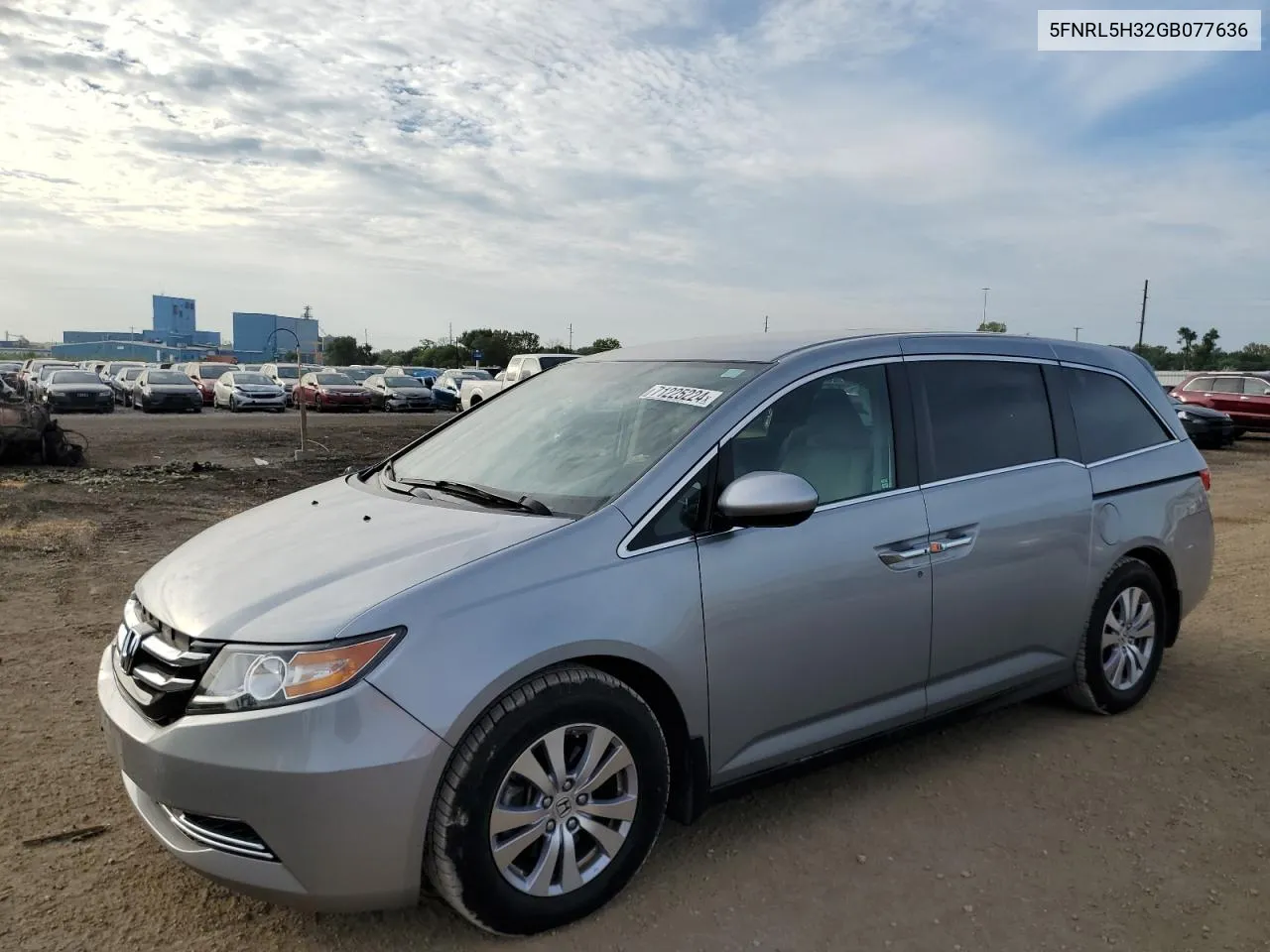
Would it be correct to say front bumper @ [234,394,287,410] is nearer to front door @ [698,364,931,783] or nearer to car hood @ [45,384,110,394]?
car hood @ [45,384,110,394]

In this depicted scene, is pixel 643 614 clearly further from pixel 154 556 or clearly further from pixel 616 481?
pixel 154 556

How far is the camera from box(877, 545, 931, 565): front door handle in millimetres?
3414

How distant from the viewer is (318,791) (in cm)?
240

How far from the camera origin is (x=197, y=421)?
26.0 meters

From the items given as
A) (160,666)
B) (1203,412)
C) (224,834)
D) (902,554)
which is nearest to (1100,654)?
(902,554)

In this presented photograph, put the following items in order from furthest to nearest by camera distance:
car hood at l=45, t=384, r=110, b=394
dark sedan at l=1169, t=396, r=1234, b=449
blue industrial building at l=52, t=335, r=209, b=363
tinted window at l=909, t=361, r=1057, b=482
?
blue industrial building at l=52, t=335, r=209, b=363 → car hood at l=45, t=384, r=110, b=394 → dark sedan at l=1169, t=396, r=1234, b=449 → tinted window at l=909, t=361, r=1057, b=482

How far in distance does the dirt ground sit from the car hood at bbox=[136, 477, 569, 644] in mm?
890

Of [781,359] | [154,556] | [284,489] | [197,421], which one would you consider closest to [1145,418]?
[781,359]

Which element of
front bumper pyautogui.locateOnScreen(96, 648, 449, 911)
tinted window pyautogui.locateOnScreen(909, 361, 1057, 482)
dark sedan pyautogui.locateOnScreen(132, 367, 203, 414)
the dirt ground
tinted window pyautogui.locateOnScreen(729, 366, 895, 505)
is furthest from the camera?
dark sedan pyautogui.locateOnScreen(132, 367, 203, 414)

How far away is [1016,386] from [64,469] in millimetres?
13112

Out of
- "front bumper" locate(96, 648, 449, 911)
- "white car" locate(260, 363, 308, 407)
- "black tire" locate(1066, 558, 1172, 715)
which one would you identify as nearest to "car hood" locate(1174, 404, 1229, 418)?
"black tire" locate(1066, 558, 1172, 715)

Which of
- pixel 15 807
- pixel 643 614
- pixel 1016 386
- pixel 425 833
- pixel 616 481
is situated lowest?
pixel 15 807

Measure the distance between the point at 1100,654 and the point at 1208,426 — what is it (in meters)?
19.9

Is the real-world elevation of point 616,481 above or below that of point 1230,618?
above
